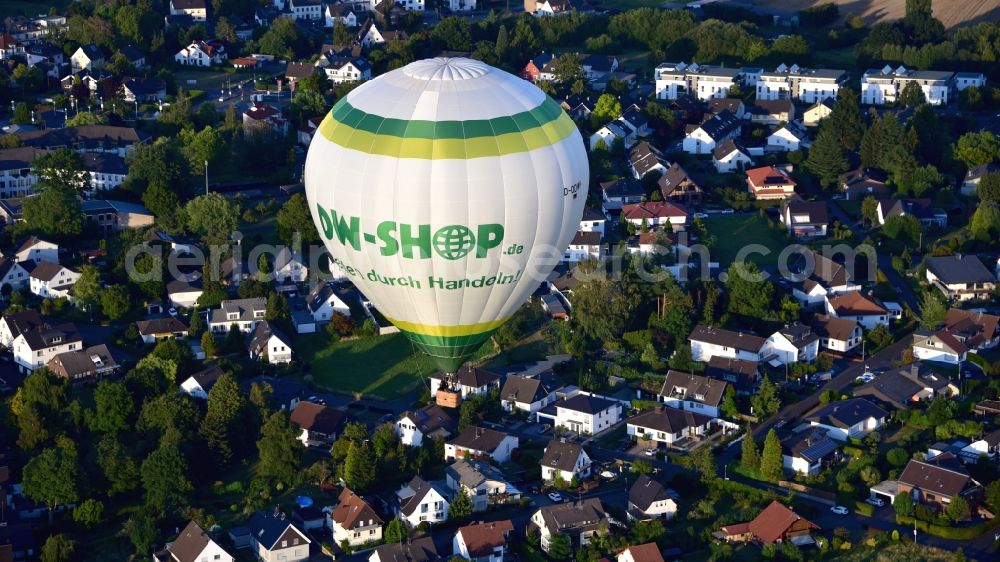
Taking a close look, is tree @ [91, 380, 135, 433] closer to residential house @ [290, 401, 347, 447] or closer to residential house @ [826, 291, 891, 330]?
residential house @ [290, 401, 347, 447]

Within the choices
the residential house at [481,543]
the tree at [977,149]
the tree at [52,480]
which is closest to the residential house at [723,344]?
the residential house at [481,543]

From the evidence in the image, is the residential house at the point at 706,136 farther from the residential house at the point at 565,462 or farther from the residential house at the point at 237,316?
the residential house at the point at 565,462

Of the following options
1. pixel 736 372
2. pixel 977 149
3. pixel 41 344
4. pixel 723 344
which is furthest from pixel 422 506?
pixel 977 149

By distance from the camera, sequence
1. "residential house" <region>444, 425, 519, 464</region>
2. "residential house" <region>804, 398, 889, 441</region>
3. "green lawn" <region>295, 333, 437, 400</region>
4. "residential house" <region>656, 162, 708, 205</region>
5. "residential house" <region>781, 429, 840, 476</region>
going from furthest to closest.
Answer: "residential house" <region>656, 162, 708, 205</region> < "green lawn" <region>295, 333, 437, 400</region> < "residential house" <region>804, 398, 889, 441</region> < "residential house" <region>444, 425, 519, 464</region> < "residential house" <region>781, 429, 840, 476</region>

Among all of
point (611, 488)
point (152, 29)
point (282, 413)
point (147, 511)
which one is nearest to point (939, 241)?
point (611, 488)

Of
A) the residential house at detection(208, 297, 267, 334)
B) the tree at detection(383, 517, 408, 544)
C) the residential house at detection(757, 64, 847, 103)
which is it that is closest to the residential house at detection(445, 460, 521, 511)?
the tree at detection(383, 517, 408, 544)

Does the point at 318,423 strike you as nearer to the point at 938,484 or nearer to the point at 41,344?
the point at 41,344

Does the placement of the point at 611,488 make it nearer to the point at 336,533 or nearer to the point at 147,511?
the point at 336,533
